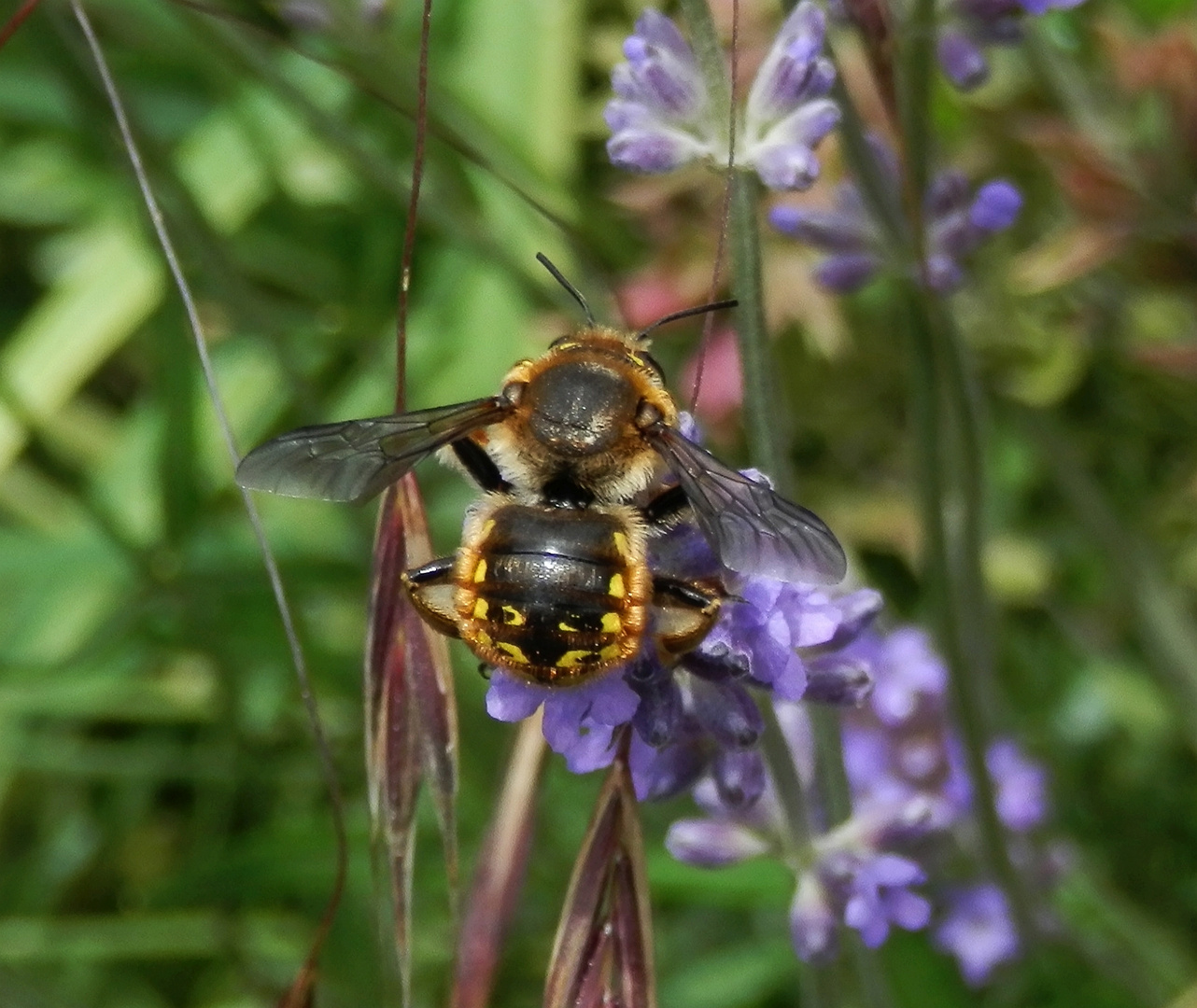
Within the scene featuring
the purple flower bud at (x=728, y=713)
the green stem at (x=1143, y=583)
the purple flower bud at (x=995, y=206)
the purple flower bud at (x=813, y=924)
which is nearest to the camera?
the purple flower bud at (x=728, y=713)

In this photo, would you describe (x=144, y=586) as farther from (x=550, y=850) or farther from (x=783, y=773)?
(x=783, y=773)

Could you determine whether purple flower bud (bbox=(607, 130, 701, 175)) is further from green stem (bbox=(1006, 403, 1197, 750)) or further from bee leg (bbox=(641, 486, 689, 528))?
green stem (bbox=(1006, 403, 1197, 750))

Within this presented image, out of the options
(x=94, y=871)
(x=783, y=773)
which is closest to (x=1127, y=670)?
(x=783, y=773)

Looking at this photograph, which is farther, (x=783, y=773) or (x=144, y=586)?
(x=144, y=586)

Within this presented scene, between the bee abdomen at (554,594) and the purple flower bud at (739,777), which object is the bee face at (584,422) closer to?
the bee abdomen at (554,594)

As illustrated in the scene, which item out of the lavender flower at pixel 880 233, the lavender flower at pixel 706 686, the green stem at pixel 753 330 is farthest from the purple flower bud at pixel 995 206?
the lavender flower at pixel 706 686

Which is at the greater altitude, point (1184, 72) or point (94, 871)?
point (1184, 72)
